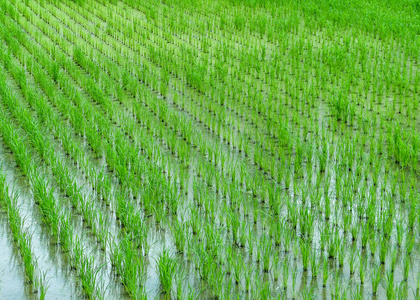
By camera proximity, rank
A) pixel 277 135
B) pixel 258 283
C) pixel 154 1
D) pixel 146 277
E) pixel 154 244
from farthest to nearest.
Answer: pixel 154 1 → pixel 277 135 → pixel 154 244 → pixel 146 277 → pixel 258 283

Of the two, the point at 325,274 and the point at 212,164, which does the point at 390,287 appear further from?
the point at 212,164

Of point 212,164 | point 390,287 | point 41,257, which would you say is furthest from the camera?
point 212,164

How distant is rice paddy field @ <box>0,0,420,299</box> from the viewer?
357 cm

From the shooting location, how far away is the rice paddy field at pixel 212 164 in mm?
3572

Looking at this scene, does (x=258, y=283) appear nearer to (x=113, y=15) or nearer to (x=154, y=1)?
(x=113, y=15)

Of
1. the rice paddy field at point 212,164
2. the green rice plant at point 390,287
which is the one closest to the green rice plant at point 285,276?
the rice paddy field at point 212,164

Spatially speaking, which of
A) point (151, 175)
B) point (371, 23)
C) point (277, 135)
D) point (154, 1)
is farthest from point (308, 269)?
point (154, 1)

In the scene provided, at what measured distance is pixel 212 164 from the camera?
5078mm

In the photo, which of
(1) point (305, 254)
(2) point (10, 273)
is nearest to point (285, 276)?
(1) point (305, 254)

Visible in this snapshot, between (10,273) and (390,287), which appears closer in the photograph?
(390,287)

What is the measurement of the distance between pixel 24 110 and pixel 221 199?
7.48 ft

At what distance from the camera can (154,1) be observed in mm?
11922

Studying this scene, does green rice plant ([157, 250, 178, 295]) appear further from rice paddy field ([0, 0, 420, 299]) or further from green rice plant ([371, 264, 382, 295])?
green rice plant ([371, 264, 382, 295])

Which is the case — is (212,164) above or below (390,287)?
below
